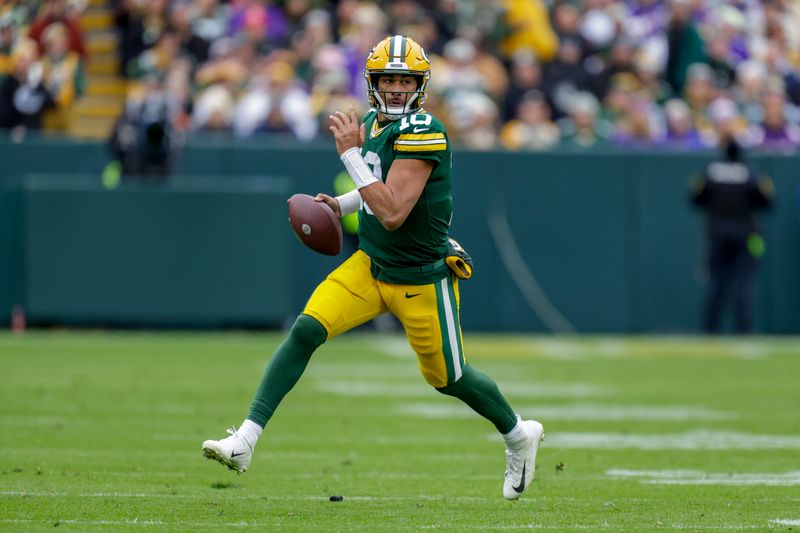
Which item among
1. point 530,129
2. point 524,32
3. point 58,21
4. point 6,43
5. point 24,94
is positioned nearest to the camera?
point 6,43

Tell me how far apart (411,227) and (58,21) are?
10.6 metres

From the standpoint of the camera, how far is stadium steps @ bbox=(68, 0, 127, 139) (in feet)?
54.9

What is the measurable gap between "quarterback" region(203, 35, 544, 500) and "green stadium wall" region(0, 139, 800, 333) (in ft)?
28.4

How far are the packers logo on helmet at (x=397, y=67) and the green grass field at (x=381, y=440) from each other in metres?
1.54

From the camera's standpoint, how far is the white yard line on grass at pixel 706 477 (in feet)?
22.5

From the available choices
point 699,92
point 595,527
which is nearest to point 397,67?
point 595,527

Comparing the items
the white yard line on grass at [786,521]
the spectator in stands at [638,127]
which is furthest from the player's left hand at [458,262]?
the spectator in stands at [638,127]

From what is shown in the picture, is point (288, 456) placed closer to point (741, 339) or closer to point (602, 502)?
point (602, 502)

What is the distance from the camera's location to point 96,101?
663 inches

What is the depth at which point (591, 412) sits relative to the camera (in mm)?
9945

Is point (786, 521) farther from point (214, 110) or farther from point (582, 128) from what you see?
point (582, 128)

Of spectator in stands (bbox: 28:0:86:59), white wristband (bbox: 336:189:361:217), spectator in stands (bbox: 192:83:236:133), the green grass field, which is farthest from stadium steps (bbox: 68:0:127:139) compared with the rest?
white wristband (bbox: 336:189:361:217)

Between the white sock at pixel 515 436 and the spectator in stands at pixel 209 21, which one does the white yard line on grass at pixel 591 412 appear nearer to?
the white sock at pixel 515 436

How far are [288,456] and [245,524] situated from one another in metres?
2.31
